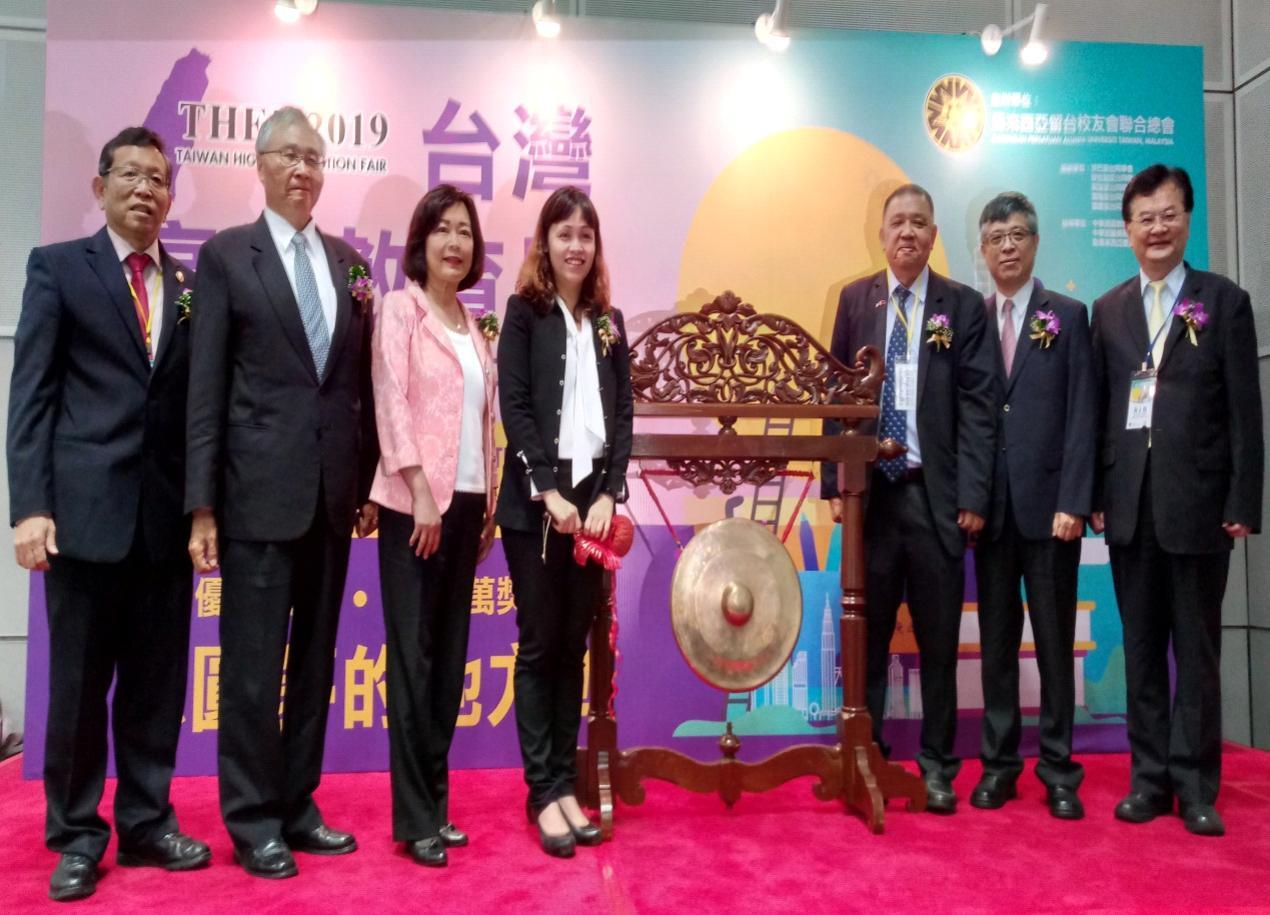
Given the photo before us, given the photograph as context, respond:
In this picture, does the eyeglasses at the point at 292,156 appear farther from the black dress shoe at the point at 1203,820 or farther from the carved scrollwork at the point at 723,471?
the black dress shoe at the point at 1203,820

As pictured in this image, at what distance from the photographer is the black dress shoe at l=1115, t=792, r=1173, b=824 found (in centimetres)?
314

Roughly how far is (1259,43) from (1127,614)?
2969 mm

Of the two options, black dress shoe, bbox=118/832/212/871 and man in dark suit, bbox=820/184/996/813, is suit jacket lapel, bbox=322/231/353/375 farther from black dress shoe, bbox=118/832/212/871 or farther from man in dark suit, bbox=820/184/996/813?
man in dark suit, bbox=820/184/996/813

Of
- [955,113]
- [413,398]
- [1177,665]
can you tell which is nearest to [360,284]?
[413,398]

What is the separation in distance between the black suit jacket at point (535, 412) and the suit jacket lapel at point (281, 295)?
0.55 meters

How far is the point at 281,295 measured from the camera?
8.66 ft

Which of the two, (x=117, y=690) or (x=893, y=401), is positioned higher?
(x=893, y=401)

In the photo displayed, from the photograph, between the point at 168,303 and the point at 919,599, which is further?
the point at 919,599

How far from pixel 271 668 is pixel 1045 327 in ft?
8.82

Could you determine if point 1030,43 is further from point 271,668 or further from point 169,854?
point 169,854

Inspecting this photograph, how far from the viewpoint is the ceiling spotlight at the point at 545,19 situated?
12.7ft

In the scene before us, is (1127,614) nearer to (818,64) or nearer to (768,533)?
(768,533)

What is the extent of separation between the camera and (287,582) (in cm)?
263

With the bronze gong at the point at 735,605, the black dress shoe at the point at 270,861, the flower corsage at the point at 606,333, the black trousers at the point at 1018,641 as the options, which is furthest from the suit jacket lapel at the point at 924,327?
the black dress shoe at the point at 270,861
